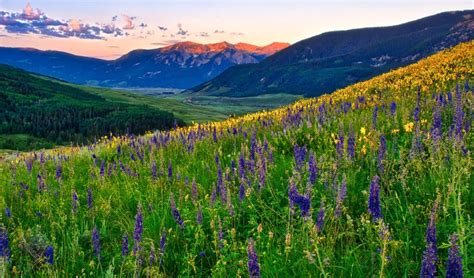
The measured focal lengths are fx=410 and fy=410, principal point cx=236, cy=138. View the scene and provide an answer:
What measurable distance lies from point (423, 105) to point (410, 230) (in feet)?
16.9

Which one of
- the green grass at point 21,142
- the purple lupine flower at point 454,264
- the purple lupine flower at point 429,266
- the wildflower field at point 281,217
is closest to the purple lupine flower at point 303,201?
the wildflower field at point 281,217

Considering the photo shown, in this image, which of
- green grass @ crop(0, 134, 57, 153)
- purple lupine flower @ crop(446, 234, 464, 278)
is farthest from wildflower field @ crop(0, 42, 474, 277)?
green grass @ crop(0, 134, 57, 153)

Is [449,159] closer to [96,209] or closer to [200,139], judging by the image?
[96,209]

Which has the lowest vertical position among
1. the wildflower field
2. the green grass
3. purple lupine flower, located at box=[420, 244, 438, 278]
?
the green grass

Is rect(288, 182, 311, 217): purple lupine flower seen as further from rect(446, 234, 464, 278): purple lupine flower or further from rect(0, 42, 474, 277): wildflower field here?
rect(446, 234, 464, 278): purple lupine flower

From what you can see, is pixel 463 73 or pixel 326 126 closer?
pixel 326 126

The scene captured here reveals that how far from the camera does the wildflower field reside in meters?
3.22

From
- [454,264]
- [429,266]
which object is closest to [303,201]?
[429,266]

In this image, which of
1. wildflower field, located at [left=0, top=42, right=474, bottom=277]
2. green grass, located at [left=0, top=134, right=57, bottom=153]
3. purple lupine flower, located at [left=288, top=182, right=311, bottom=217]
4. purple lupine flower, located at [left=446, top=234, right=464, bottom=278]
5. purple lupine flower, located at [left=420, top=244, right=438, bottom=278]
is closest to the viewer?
purple lupine flower, located at [left=446, top=234, right=464, bottom=278]

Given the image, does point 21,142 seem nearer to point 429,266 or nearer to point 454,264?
point 429,266

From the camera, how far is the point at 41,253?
439 centimetres

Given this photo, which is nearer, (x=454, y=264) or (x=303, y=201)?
(x=454, y=264)

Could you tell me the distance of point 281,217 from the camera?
154 inches

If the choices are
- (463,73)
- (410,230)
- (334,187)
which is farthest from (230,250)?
(463,73)
